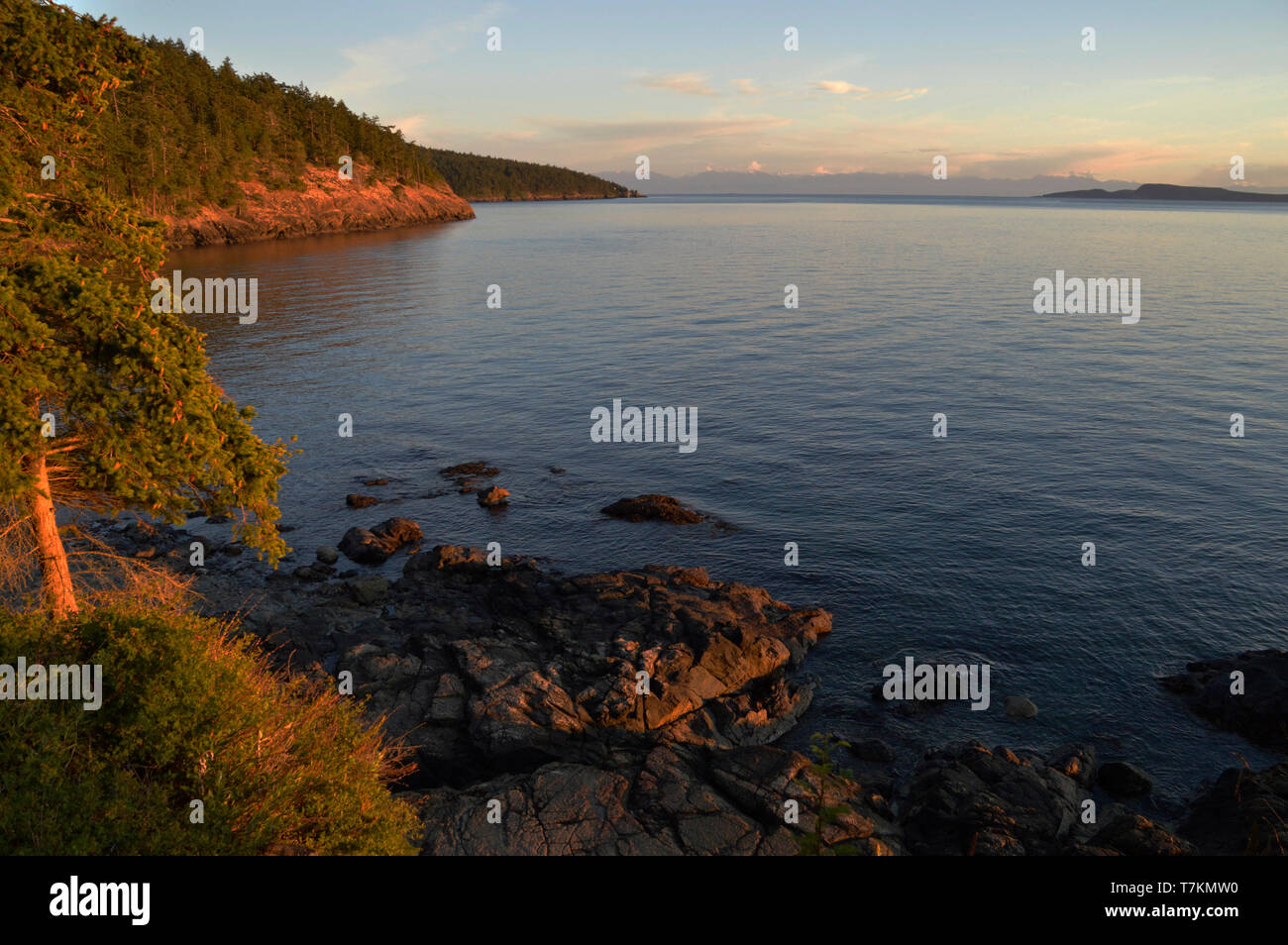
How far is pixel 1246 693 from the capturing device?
82.5ft

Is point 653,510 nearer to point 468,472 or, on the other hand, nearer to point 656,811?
point 468,472

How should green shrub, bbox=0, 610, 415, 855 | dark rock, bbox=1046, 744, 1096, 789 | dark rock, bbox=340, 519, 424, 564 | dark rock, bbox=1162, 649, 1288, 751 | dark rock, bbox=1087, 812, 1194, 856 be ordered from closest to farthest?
green shrub, bbox=0, 610, 415, 855 → dark rock, bbox=1087, 812, 1194, 856 → dark rock, bbox=1046, 744, 1096, 789 → dark rock, bbox=1162, 649, 1288, 751 → dark rock, bbox=340, 519, 424, 564

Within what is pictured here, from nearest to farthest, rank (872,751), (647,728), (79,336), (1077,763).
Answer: (79,336) < (1077,763) < (647,728) < (872,751)

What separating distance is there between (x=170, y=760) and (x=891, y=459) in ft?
136

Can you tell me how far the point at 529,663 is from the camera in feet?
83.6

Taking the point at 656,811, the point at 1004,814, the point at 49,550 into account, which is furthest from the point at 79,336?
the point at 1004,814

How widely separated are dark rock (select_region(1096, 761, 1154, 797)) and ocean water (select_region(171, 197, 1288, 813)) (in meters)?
0.84

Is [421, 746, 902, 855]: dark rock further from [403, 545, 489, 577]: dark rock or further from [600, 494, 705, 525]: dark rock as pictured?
[600, 494, 705, 525]: dark rock

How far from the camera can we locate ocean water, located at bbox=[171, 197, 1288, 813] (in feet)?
94.5

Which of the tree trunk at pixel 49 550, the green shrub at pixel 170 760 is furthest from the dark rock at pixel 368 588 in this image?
the green shrub at pixel 170 760

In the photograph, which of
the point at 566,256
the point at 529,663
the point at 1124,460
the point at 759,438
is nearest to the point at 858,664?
the point at 529,663

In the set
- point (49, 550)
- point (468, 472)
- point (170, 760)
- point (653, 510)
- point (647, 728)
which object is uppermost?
point (49, 550)

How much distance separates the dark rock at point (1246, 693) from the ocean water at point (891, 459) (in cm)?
86

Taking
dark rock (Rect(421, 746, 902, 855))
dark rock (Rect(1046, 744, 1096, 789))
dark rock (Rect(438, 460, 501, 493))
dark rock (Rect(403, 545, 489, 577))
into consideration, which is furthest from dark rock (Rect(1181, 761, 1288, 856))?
dark rock (Rect(438, 460, 501, 493))
